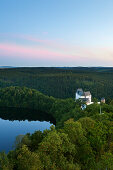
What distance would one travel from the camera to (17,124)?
7331 cm

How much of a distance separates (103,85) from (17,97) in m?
76.0

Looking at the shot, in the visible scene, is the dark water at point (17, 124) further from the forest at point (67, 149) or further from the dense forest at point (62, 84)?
the dense forest at point (62, 84)

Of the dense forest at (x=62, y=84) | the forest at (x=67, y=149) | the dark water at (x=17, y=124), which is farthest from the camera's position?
the dense forest at (x=62, y=84)

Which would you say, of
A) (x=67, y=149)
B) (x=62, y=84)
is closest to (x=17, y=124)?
(x=67, y=149)

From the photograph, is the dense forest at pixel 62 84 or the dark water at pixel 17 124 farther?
the dense forest at pixel 62 84

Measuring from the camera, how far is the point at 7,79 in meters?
187

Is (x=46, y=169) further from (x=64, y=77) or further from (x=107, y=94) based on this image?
(x=64, y=77)

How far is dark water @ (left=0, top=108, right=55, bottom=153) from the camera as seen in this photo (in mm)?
55688

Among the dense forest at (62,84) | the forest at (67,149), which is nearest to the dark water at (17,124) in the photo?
the forest at (67,149)

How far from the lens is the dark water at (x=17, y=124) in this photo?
5569cm

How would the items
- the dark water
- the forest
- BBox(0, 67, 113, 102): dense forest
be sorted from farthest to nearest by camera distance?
1. BBox(0, 67, 113, 102): dense forest
2. the dark water
3. the forest

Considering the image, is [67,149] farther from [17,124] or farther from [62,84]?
[62,84]

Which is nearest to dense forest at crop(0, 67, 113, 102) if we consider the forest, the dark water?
the dark water

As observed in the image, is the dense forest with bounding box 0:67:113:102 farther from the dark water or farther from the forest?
the forest
